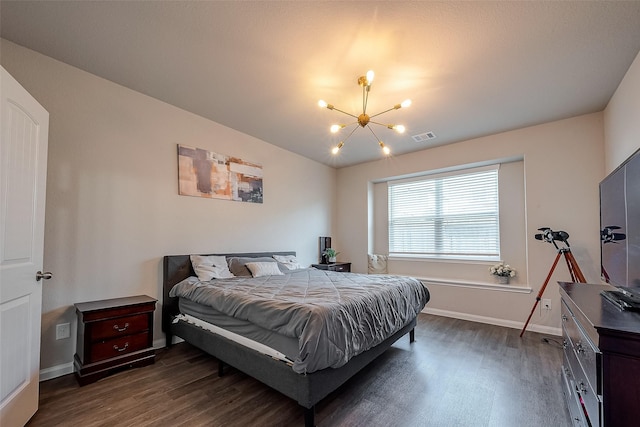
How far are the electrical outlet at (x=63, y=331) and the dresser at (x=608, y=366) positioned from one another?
3.57 metres

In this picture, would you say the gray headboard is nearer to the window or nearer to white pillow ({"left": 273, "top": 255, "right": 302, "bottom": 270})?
white pillow ({"left": 273, "top": 255, "right": 302, "bottom": 270})

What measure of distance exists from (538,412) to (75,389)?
3.45 m

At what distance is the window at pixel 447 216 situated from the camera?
4.14m

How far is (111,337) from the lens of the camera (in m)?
2.30

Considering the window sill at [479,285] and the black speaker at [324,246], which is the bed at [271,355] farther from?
the black speaker at [324,246]

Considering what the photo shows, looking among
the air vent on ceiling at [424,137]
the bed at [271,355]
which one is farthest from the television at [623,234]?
the air vent on ceiling at [424,137]

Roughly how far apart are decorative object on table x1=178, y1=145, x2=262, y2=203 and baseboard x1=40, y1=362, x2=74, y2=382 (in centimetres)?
186

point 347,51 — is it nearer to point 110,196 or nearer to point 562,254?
point 110,196

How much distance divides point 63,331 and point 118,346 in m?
0.48

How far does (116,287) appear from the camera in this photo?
104 inches

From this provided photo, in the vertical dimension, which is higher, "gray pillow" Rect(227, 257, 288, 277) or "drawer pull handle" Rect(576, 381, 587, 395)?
"gray pillow" Rect(227, 257, 288, 277)

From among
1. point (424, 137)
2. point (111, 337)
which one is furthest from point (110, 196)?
point (424, 137)

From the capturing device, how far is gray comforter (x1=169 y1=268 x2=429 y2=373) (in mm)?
1679

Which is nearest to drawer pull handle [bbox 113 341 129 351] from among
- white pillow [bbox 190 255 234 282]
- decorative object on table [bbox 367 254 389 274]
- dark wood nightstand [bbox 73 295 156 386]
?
dark wood nightstand [bbox 73 295 156 386]
